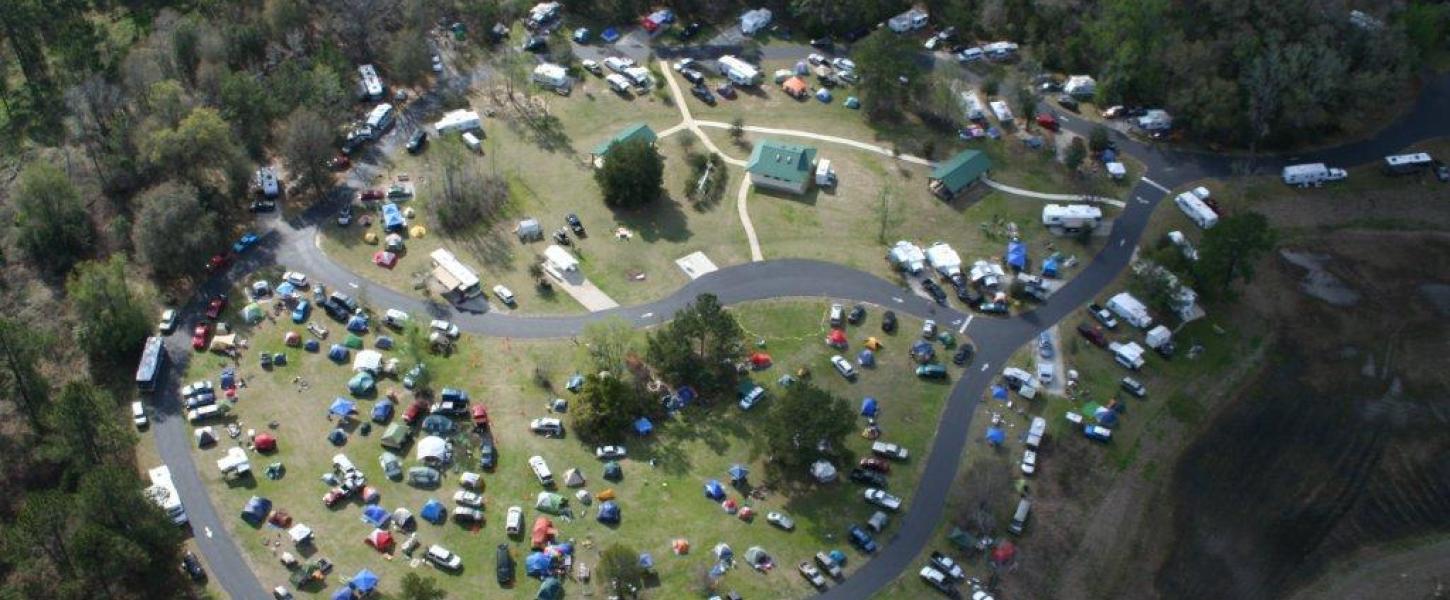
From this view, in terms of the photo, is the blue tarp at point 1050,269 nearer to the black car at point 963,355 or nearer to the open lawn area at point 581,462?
the black car at point 963,355

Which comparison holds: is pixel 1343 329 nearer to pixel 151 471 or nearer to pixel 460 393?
pixel 460 393

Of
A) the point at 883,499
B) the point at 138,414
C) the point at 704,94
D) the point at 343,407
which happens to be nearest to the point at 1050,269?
the point at 883,499

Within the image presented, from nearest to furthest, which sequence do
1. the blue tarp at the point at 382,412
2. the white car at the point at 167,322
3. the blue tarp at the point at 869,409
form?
the blue tarp at the point at 382,412 < the blue tarp at the point at 869,409 < the white car at the point at 167,322

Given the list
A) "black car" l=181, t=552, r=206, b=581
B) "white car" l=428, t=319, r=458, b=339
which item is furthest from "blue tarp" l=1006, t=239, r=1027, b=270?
"black car" l=181, t=552, r=206, b=581

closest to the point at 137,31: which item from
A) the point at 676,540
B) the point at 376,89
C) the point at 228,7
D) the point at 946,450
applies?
the point at 228,7

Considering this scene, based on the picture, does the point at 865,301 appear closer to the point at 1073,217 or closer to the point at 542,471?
the point at 1073,217

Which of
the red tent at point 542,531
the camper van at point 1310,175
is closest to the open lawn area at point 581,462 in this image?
the red tent at point 542,531

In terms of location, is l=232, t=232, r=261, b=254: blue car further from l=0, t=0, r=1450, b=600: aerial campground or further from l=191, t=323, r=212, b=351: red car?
l=191, t=323, r=212, b=351: red car
